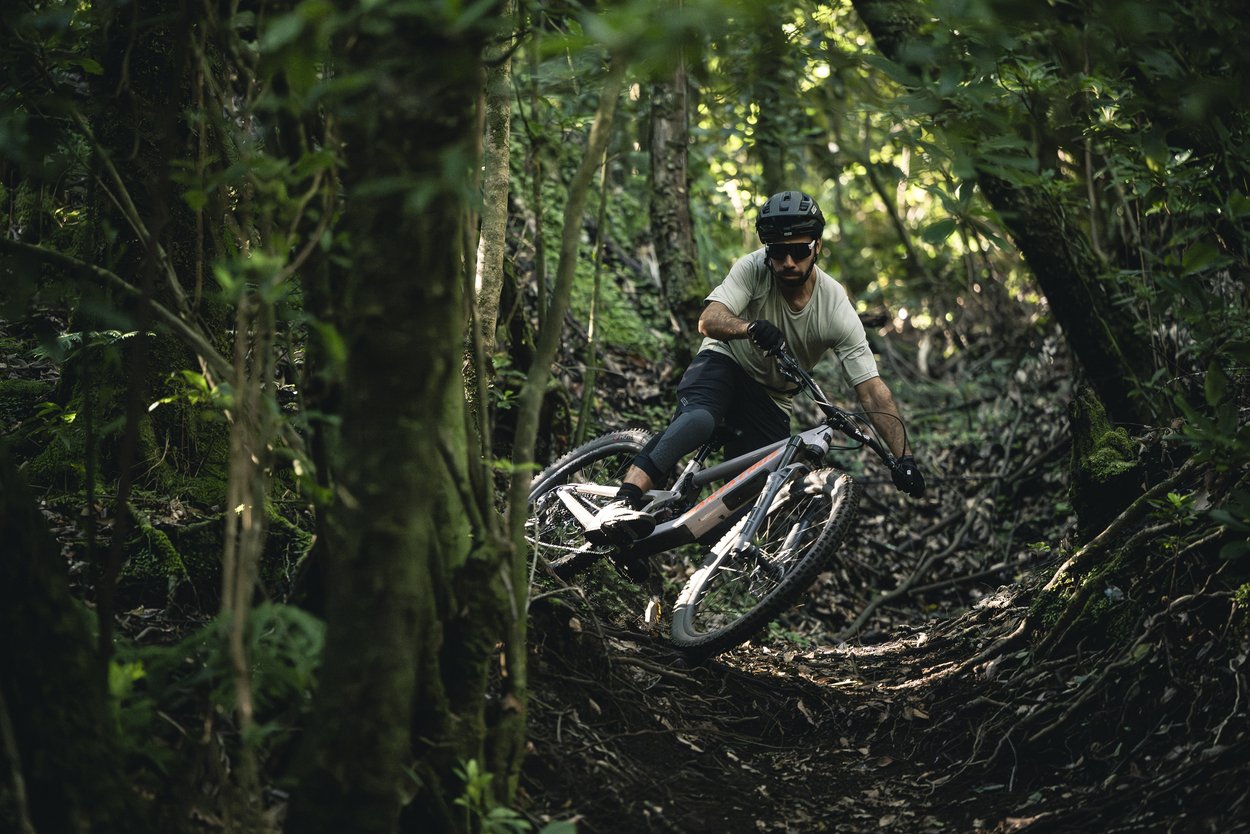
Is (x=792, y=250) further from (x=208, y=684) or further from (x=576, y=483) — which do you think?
(x=208, y=684)

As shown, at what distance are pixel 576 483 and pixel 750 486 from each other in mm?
1163

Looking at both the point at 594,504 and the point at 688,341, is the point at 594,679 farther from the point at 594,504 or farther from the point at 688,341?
the point at 688,341

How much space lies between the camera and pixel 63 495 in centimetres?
400

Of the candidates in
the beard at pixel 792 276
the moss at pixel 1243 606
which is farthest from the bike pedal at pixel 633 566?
the moss at pixel 1243 606

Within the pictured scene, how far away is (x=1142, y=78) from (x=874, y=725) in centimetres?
291

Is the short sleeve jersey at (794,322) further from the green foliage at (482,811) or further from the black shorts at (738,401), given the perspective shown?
the green foliage at (482,811)

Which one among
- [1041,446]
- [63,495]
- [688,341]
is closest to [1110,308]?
[1041,446]

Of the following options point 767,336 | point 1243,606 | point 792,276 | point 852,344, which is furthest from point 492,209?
point 1243,606

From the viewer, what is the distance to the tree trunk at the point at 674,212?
795cm

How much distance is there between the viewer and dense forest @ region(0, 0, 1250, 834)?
2.42 m

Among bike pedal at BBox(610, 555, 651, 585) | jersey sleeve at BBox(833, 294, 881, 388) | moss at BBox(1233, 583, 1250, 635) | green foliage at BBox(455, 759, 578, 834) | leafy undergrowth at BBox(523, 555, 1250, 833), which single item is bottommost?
leafy undergrowth at BBox(523, 555, 1250, 833)

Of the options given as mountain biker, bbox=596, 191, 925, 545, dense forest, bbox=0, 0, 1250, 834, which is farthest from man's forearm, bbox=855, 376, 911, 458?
dense forest, bbox=0, 0, 1250, 834

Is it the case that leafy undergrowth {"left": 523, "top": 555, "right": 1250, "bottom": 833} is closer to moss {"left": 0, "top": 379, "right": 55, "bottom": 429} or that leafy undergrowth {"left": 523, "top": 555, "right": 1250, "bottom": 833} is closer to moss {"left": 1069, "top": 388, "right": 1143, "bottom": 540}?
moss {"left": 1069, "top": 388, "right": 1143, "bottom": 540}

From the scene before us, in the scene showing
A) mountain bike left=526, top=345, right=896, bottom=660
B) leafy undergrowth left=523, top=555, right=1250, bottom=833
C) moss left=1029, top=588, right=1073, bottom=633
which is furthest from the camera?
mountain bike left=526, top=345, right=896, bottom=660
